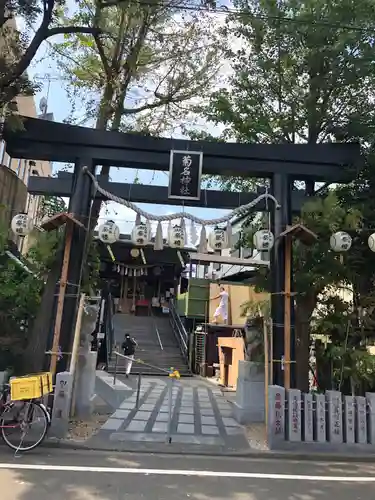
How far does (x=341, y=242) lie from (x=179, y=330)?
16276 millimetres

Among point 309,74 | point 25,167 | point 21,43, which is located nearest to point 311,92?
point 309,74

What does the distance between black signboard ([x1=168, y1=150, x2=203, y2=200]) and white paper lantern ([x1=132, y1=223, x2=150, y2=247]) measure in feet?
3.13

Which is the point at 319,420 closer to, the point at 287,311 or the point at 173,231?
the point at 287,311

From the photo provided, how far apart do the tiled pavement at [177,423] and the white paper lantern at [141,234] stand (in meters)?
3.93

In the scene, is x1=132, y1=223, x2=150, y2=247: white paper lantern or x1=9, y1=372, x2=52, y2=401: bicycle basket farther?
x1=132, y1=223, x2=150, y2=247: white paper lantern

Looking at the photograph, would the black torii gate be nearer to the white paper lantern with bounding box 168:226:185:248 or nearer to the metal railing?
the white paper lantern with bounding box 168:226:185:248

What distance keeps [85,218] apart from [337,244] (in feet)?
17.8

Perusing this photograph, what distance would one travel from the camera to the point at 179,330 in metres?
24.5

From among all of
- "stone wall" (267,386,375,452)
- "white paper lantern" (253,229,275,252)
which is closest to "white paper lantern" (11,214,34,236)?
"white paper lantern" (253,229,275,252)

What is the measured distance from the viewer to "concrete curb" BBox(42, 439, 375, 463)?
7738 millimetres

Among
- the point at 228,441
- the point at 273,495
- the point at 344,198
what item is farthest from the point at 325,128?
the point at 273,495

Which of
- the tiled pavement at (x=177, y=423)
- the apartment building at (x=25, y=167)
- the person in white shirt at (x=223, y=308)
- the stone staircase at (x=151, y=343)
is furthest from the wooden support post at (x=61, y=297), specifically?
the person in white shirt at (x=223, y=308)

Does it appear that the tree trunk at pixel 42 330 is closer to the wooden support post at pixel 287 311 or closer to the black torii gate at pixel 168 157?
the black torii gate at pixel 168 157

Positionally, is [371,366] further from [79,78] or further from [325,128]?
[79,78]
